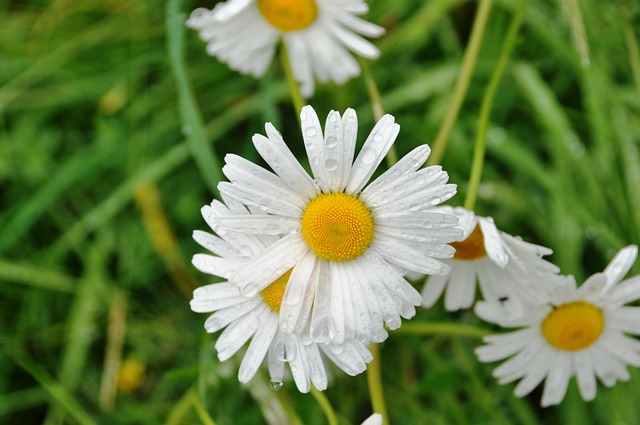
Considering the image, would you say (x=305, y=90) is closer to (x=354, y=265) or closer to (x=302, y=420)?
(x=354, y=265)

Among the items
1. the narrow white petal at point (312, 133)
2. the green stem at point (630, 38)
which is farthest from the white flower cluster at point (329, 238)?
the green stem at point (630, 38)

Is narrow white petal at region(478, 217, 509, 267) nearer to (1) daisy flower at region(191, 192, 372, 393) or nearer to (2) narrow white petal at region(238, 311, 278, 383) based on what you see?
(1) daisy flower at region(191, 192, 372, 393)

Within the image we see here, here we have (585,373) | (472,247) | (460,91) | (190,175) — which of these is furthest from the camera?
(190,175)

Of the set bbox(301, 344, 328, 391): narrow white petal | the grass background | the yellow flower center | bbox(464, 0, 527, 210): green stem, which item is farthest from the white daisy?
bbox(301, 344, 328, 391): narrow white petal

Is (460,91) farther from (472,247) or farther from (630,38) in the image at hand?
(630,38)

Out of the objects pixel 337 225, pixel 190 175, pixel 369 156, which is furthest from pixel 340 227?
pixel 190 175

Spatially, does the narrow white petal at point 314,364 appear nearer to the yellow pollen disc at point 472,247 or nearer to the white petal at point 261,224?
the white petal at point 261,224
